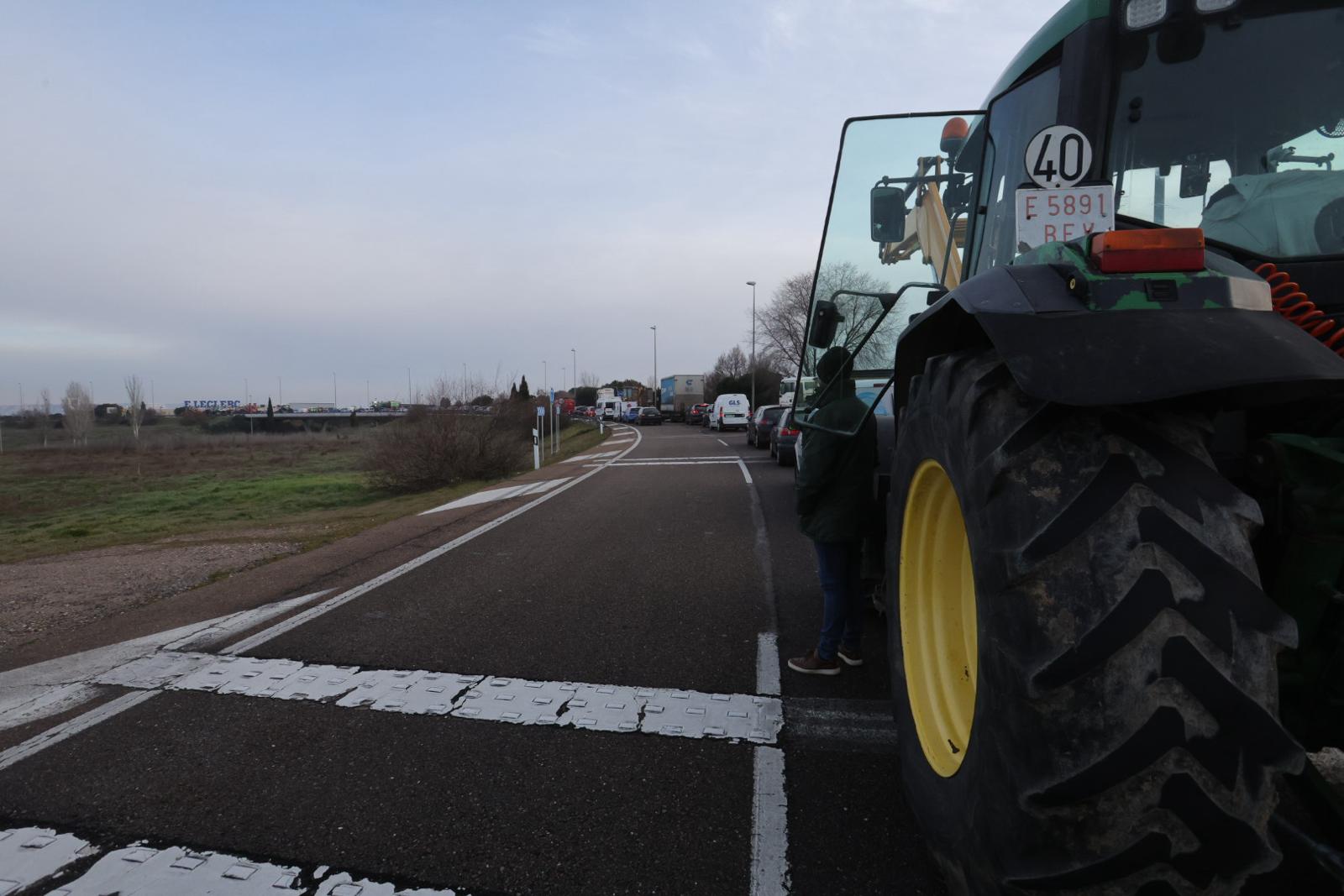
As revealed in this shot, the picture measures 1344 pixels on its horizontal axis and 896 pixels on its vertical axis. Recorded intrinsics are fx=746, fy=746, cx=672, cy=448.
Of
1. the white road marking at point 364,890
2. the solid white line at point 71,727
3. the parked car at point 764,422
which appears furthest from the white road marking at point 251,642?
the parked car at point 764,422

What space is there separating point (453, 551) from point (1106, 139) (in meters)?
7.47

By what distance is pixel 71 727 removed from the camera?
390cm

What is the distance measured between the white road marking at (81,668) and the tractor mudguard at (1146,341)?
5150 mm

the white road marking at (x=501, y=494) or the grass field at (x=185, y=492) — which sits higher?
the white road marking at (x=501, y=494)

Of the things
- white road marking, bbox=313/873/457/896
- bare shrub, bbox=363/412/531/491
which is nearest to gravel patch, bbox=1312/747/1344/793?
white road marking, bbox=313/873/457/896

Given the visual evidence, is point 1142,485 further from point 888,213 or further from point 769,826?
point 888,213

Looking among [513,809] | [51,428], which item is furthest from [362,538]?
[51,428]

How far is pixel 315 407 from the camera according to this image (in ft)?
378

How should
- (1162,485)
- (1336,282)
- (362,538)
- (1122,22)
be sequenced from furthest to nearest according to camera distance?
(362,538) → (1122,22) → (1336,282) → (1162,485)

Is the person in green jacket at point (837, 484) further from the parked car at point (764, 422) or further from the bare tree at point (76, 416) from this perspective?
the bare tree at point (76, 416)

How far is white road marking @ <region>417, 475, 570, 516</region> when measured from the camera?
13.5 meters

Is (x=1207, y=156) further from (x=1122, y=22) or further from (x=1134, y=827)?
(x=1134, y=827)

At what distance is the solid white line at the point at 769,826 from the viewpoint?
2592mm

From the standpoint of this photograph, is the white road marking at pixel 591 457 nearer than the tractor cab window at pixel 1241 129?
No
